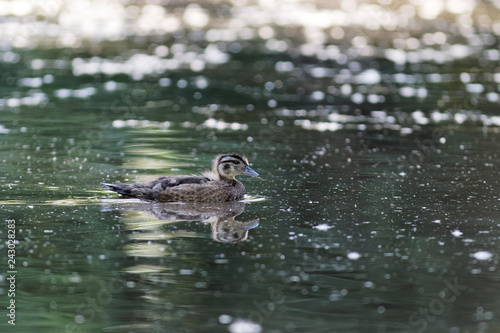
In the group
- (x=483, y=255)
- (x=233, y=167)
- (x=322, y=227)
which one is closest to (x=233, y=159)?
(x=233, y=167)

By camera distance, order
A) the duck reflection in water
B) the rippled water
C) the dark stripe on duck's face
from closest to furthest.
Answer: the rippled water < the duck reflection in water < the dark stripe on duck's face

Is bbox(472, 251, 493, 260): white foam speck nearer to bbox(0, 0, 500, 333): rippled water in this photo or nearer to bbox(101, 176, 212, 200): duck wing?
bbox(0, 0, 500, 333): rippled water

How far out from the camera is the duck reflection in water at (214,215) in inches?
401

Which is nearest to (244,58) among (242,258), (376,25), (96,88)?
(96,88)

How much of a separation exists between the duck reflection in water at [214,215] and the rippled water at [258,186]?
0.05 meters

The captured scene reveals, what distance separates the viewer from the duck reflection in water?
10.2 metres

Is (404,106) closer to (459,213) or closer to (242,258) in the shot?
(459,213)

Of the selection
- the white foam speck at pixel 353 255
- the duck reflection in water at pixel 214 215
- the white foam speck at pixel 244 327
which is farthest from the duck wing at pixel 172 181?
the white foam speck at pixel 244 327

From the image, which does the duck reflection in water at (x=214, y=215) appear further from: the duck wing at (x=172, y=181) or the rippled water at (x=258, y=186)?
→ the duck wing at (x=172, y=181)

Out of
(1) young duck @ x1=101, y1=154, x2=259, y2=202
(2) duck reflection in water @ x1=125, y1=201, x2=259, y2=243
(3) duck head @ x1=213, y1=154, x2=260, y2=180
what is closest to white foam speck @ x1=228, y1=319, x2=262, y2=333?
(2) duck reflection in water @ x1=125, y1=201, x2=259, y2=243

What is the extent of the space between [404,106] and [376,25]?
16.9 m

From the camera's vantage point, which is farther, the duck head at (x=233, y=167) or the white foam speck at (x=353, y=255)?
the duck head at (x=233, y=167)

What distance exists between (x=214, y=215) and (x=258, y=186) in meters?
1.65

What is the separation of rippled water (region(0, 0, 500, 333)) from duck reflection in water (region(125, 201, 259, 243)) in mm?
47
